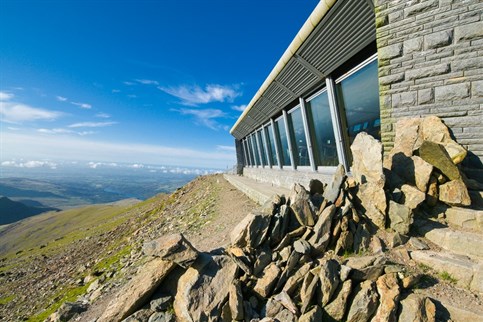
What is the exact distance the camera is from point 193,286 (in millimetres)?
4684

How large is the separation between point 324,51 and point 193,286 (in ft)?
28.8

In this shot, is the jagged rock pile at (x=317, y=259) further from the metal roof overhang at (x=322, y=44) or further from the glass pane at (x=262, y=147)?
the glass pane at (x=262, y=147)

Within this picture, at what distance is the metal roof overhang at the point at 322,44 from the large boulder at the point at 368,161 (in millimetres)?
3528

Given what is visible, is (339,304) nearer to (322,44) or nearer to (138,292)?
(138,292)

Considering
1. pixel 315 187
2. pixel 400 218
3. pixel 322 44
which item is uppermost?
pixel 322 44

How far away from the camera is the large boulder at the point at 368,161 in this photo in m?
5.97

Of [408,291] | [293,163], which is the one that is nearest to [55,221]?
[293,163]

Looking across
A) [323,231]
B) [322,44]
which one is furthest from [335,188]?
[322,44]

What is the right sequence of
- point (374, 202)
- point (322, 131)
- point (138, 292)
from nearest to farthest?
1. point (138, 292)
2. point (374, 202)
3. point (322, 131)

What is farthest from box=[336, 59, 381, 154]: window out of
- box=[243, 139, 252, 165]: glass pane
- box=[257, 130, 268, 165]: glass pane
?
box=[243, 139, 252, 165]: glass pane

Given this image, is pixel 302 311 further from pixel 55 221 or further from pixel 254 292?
pixel 55 221

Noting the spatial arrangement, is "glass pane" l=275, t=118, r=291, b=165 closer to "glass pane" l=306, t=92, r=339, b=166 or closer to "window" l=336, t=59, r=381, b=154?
"glass pane" l=306, t=92, r=339, b=166

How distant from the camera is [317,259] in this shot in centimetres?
512

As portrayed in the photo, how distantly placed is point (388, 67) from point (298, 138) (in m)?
7.39
